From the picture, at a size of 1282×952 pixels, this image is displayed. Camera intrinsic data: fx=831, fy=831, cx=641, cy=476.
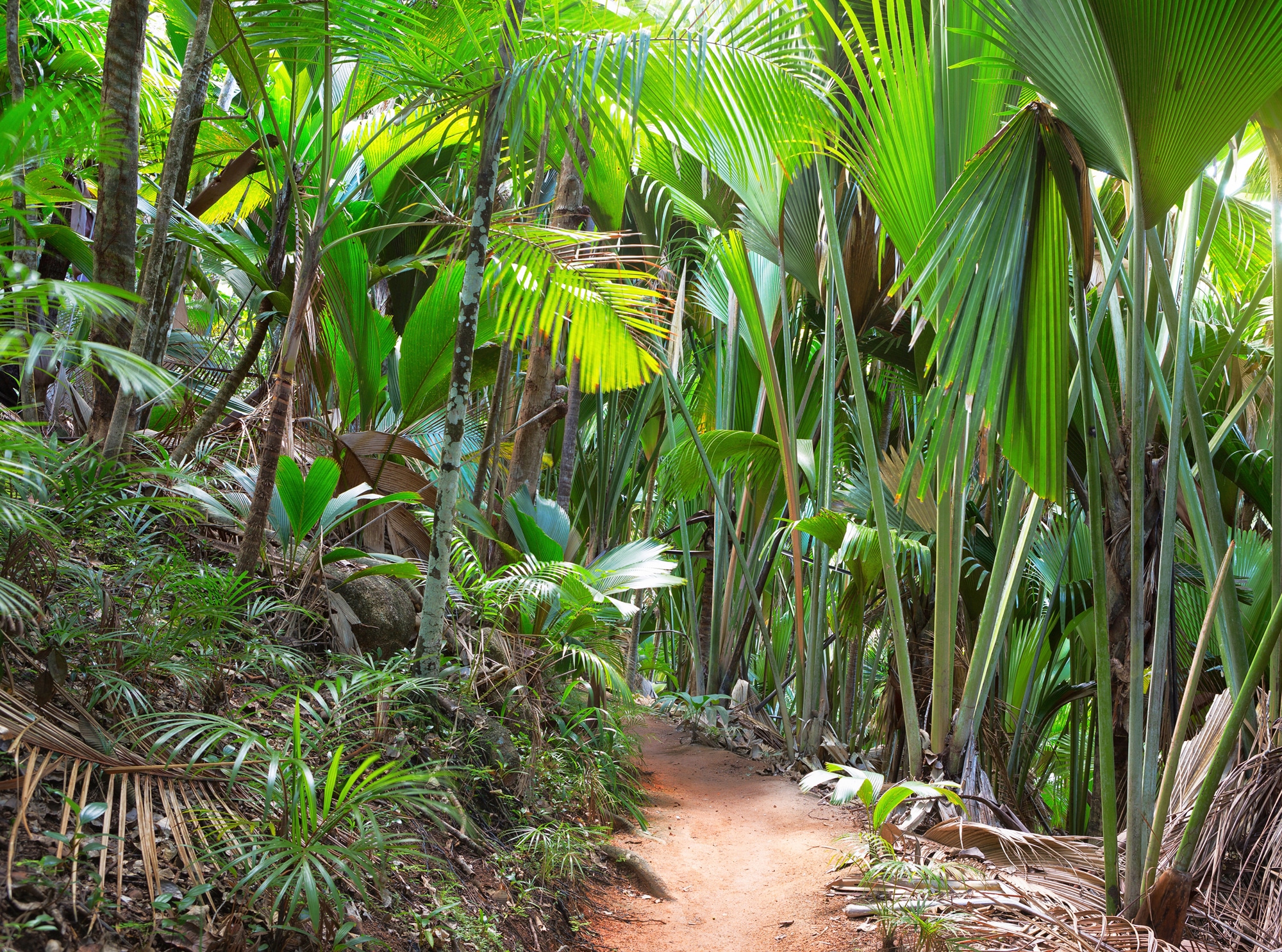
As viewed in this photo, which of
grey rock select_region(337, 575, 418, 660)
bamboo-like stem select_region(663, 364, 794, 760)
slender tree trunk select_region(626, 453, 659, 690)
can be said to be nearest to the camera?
grey rock select_region(337, 575, 418, 660)

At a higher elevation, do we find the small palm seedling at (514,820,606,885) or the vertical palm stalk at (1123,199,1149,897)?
the vertical palm stalk at (1123,199,1149,897)

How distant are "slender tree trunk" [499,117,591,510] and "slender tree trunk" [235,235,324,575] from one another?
1.41 meters

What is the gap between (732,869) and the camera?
9.52ft

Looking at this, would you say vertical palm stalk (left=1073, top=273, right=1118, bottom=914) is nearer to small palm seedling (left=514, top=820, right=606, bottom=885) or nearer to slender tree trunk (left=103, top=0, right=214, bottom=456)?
small palm seedling (left=514, top=820, right=606, bottom=885)

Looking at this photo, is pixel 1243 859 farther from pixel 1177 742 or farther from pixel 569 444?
pixel 569 444

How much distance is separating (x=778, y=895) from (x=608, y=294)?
6.93 ft

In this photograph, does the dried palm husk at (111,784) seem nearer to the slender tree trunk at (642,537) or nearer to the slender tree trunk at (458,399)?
the slender tree trunk at (458,399)

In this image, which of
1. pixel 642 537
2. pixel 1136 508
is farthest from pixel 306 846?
pixel 642 537

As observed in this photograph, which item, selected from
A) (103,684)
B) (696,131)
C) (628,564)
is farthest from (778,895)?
(696,131)

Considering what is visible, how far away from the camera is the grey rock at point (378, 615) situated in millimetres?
2896

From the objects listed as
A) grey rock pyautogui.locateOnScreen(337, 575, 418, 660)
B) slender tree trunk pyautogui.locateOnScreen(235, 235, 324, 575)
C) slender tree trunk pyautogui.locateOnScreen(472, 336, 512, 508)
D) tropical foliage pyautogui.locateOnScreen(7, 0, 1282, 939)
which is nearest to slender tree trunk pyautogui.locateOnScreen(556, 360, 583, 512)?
tropical foliage pyautogui.locateOnScreen(7, 0, 1282, 939)

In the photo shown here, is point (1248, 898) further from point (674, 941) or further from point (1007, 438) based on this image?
point (674, 941)

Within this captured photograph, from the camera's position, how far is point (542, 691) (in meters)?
3.22

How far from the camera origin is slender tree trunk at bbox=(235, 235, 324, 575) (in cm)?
238
